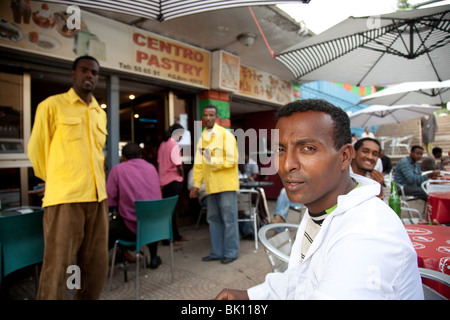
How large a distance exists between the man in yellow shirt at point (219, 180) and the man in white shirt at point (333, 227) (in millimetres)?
2535

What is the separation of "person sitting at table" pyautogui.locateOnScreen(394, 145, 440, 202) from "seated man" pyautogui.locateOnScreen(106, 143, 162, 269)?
4950 millimetres

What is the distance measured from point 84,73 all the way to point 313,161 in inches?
86.3

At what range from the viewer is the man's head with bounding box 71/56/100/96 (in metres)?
2.32

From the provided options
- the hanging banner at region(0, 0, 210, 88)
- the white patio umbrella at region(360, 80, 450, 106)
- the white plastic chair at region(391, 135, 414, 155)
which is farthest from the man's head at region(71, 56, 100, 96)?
the white plastic chair at region(391, 135, 414, 155)

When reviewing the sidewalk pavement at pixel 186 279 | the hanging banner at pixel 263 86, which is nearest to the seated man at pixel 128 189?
the sidewalk pavement at pixel 186 279

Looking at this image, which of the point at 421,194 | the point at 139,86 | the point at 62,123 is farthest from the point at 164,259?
the point at 421,194

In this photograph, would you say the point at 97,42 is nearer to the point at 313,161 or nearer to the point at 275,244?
the point at 275,244

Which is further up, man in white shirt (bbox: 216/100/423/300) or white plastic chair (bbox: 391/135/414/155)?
white plastic chair (bbox: 391/135/414/155)

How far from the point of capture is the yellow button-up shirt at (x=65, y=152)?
7.09 ft

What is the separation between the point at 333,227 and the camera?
90 centimetres

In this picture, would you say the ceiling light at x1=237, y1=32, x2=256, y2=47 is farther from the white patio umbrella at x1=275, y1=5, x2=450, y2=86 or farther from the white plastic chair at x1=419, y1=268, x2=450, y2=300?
the white plastic chair at x1=419, y1=268, x2=450, y2=300

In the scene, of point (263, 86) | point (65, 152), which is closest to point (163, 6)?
point (65, 152)

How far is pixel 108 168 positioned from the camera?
4.61 meters

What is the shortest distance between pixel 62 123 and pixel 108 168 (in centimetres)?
250
